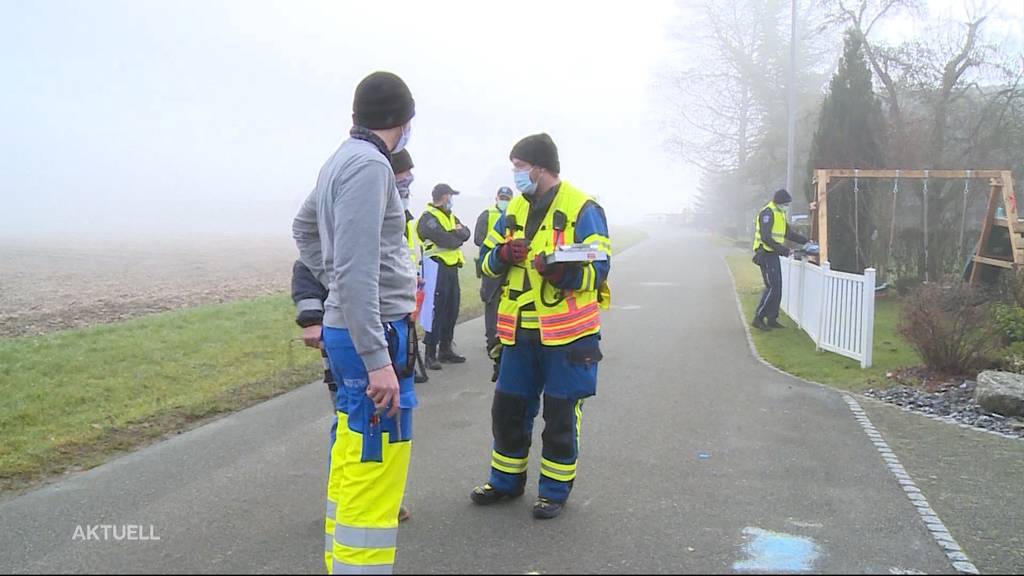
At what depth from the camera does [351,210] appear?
113 inches

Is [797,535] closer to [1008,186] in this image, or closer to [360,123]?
[360,123]

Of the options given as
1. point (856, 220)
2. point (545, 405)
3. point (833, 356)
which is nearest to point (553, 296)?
point (545, 405)

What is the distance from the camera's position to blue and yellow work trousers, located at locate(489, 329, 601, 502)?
14.1 ft

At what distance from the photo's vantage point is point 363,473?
2.96 meters

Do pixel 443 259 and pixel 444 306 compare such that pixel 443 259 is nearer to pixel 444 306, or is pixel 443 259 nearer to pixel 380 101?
pixel 444 306

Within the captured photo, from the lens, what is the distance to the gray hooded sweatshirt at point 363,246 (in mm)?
2871

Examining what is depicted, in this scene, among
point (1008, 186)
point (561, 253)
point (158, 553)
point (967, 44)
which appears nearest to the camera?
point (158, 553)

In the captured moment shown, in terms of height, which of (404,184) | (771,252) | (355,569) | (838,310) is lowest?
(355,569)

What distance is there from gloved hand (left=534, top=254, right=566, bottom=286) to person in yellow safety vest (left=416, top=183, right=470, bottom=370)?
14.7 feet

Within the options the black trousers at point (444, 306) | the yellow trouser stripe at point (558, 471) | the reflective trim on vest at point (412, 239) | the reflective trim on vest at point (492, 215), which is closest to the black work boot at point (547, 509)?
the yellow trouser stripe at point (558, 471)

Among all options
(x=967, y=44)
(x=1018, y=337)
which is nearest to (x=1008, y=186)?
(x=1018, y=337)

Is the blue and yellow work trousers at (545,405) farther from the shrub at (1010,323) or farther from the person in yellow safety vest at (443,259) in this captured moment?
the shrub at (1010,323)

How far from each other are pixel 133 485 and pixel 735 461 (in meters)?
3.88

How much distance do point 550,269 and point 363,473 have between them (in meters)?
1.65
